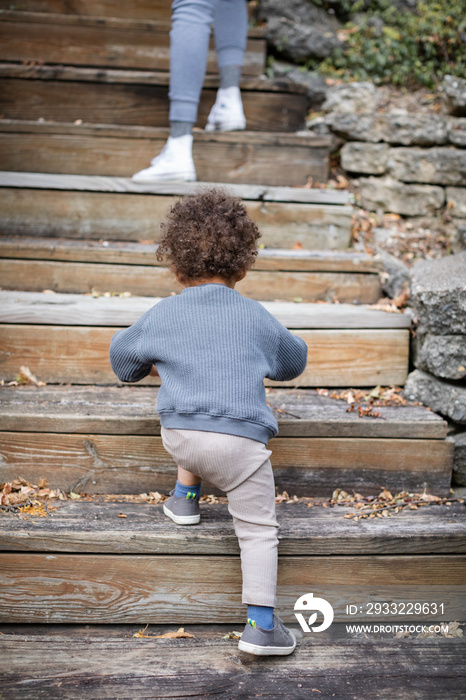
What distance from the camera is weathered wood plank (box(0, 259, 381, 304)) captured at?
271 cm

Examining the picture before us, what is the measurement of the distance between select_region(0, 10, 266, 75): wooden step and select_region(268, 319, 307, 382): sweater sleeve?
2.80 meters

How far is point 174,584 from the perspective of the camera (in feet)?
6.03

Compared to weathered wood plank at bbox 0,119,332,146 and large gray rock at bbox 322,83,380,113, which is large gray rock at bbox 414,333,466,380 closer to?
weathered wood plank at bbox 0,119,332,146

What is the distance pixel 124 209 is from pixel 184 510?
5.86ft

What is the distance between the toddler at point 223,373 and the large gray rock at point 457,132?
89.9 inches

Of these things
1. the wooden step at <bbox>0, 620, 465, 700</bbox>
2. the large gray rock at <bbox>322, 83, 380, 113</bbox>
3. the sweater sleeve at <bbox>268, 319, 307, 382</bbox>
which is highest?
the large gray rock at <bbox>322, 83, 380, 113</bbox>

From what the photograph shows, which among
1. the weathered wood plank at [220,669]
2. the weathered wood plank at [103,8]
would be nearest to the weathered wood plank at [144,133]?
the weathered wood plank at [103,8]

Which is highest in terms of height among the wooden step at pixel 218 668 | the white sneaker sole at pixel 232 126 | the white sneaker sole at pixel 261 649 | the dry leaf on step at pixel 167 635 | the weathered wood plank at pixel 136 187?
the white sneaker sole at pixel 232 126

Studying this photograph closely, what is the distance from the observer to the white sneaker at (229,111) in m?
3.34

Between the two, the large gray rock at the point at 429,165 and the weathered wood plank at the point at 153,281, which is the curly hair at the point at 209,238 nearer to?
the weathered wood plank at the point at 153,281

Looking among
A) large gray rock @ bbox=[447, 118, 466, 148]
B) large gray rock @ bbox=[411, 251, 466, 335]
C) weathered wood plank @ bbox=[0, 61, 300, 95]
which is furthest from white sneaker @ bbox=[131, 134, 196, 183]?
large gray rock @ bbox=[447, 118, 466, 148]

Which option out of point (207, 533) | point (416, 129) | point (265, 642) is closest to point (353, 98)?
point (416, 129)

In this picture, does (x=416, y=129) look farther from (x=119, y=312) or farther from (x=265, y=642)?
(x=265, y=642)

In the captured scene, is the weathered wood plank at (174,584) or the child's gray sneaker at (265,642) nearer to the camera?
the child's gray sneaker at (265,642)
